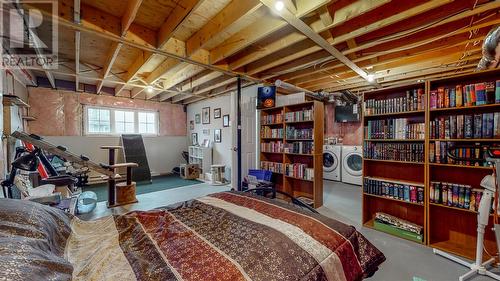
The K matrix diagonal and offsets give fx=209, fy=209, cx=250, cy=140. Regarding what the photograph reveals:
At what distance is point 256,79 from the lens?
4.12m

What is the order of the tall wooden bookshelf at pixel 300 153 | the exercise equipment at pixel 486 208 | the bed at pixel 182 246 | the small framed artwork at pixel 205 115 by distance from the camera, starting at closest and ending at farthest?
1. the bed at pixel 182 246
2. the exercise equipment at pixel 486 208
3. the tall wooden bookshelf at pixel 300 153
4. the small framed artwork at pixel 205 115

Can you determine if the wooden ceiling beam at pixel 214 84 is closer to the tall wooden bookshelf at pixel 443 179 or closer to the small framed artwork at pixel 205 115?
the small framed artwork at pixel 205 115

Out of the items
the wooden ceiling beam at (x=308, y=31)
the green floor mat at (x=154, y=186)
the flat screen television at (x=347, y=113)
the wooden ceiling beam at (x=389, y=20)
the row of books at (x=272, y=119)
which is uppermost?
the wooden ceiling beam at (x=389, y=20)

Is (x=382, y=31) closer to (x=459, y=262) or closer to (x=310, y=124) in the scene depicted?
(x=310, y=124)

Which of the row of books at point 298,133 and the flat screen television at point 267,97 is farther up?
the flat screen television at point 267,97

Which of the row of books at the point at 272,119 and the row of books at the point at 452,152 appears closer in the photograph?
the row of books at the point at 452,152

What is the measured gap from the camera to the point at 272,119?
420 cm

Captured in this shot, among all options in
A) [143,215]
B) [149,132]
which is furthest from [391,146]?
Answer: [149,132]

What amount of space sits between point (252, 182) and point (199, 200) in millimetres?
2142

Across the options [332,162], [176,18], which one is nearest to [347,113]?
[332,162]

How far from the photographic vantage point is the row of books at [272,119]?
4032 mm

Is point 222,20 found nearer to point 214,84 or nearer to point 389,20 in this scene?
point 389,20

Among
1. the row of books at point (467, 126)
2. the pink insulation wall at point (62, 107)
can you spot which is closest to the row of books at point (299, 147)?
the row of books at point (467, 126)

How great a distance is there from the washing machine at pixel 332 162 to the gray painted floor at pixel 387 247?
108 cm
